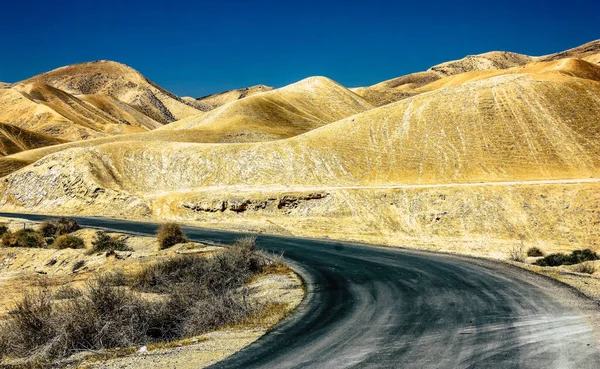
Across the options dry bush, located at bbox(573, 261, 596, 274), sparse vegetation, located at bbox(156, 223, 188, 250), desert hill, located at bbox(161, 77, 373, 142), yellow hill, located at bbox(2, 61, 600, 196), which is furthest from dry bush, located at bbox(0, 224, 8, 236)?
desert hill, located at bbox(161, 77, 373, 142)

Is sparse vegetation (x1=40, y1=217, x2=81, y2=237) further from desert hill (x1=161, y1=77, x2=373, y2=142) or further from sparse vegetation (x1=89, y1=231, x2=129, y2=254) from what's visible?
desert hill (x1=161, y1=77, x2=373, y2=142)

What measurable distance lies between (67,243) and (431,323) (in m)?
26.3

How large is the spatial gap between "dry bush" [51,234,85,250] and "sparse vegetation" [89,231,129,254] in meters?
1.20

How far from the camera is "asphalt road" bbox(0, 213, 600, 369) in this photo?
8641 millimetres

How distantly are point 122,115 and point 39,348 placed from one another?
18733cm

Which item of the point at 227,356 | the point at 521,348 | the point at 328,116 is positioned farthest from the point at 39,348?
the point at 328,116

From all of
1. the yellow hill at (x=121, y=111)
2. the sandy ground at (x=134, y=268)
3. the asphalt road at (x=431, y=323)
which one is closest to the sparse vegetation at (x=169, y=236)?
the sandy ground at (x=134, y=268)

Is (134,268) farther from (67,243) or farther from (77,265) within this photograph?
(67,243)

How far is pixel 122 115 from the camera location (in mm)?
183875

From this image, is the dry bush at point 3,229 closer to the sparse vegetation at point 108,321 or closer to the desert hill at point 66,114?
the sparse vegetation at point 108,321

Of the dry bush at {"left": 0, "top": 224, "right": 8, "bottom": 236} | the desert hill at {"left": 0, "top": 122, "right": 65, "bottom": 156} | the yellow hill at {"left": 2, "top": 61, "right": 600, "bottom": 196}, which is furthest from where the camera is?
the desert hill at {"left": 0, "top": 122, "right": 65, "bottom": 156}

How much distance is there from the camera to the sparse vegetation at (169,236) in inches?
1064

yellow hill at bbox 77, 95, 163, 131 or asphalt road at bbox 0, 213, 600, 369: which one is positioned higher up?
yellow hill at bbox 77, 95, 163, 131

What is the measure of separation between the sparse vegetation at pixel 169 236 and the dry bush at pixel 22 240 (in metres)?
10.3
